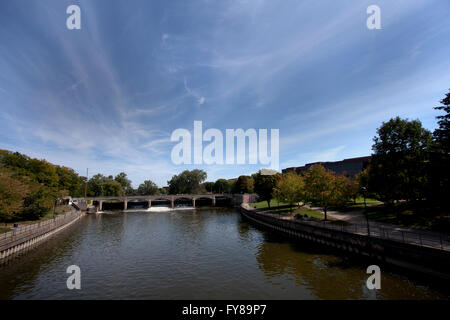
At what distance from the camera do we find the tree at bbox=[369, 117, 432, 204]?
32219mm

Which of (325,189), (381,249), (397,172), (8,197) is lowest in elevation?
(381,249)

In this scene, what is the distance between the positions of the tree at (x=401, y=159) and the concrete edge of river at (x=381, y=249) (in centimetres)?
1423

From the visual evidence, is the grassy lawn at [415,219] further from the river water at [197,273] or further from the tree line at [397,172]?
the river water at [197,273]

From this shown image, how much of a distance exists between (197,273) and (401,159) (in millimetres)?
35718

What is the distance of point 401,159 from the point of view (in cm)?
3325

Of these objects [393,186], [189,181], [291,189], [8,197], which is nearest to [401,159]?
[393,186]

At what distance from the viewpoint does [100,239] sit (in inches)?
1458

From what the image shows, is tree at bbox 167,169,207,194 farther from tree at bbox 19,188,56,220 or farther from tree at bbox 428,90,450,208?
tree at bbox 428,90,450,208

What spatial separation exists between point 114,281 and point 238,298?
1178 centimetres

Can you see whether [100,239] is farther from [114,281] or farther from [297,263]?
[297,263]

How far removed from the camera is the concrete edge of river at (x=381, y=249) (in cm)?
1694

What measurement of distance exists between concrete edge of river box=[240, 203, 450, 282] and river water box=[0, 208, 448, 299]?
Answer: 5.67 ft

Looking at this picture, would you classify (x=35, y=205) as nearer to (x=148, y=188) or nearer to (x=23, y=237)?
(x=23, y=237)
